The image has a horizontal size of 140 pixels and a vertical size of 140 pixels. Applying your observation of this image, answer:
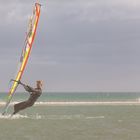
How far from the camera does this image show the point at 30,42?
14.4m
